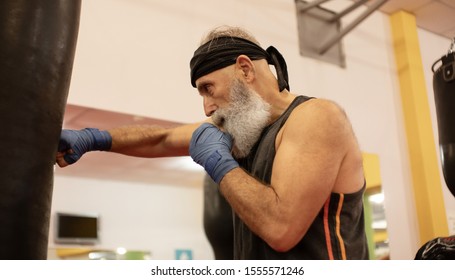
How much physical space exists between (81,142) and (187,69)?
1770 mm

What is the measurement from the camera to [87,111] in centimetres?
279

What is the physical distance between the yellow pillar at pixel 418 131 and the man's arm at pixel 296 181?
310cm

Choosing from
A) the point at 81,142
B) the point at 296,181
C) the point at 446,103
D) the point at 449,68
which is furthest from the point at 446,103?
the point at 81,142

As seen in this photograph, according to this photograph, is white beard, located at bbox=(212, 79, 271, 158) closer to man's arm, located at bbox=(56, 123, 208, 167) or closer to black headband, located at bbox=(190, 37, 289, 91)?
black headband, located at bbox=(190, 37, 289, 91)

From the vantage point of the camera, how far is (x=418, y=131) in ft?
13.4

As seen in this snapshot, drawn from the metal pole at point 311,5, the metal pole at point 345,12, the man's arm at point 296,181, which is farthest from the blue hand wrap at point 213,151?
the metal pole at point 345,12

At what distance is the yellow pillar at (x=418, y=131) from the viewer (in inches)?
158

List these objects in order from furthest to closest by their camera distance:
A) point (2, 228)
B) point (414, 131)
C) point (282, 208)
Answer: point (414, 131) → point (282, 208) → point (2, 228)

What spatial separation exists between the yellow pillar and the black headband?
2.98m

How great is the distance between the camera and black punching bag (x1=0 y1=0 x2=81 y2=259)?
32.0 inches

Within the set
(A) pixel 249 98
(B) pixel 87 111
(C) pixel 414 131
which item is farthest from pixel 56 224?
(A) pixel 249 98

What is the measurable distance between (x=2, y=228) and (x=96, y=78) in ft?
6.47

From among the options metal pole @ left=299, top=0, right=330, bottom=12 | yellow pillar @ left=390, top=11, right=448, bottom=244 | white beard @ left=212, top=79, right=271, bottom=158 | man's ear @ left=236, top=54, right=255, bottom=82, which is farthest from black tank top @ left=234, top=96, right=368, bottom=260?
yellow pillar @ left=390, top=11, right=448, bottom=244
